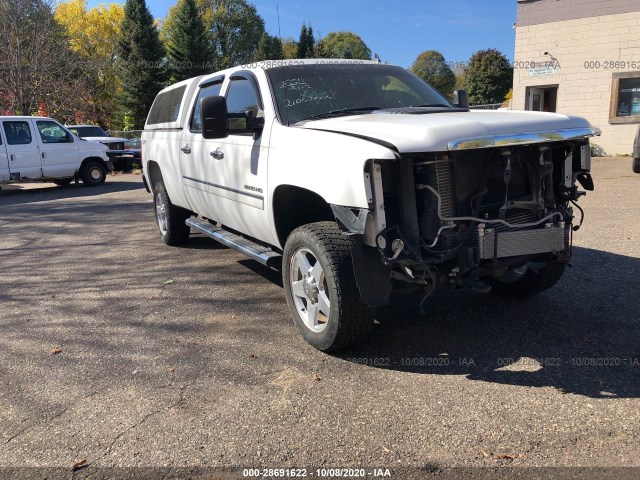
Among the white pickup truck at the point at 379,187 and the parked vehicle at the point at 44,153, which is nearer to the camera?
the white pickup truck at the point at 379,187

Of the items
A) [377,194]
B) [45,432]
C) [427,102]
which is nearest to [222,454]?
[45,432]

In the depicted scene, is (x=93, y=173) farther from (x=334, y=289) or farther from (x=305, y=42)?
(x=305, y=42)

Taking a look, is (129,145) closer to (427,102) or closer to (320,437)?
(427,102)

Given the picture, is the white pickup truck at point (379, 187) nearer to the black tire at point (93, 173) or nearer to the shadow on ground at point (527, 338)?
the shadow on ground at point (527, 338)

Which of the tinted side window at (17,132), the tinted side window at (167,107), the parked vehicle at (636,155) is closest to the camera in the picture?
the tinted side window at (167,107)

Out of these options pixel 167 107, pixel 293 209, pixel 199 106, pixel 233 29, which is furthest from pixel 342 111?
pixel 233 29

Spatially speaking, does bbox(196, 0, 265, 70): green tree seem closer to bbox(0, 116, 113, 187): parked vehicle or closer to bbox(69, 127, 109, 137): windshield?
bbox(69, 127, 109, 137): windshield

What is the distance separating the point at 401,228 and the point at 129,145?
20347 mm

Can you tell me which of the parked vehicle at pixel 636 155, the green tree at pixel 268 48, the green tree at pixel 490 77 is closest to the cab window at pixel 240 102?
the parked vehicle at pixel 636 155

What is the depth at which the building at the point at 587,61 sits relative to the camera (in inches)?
695

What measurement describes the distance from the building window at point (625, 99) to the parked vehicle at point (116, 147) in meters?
16.6

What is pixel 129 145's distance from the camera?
2181 cm

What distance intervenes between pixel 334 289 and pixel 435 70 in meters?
68.0

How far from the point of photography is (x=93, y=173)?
1617cm
